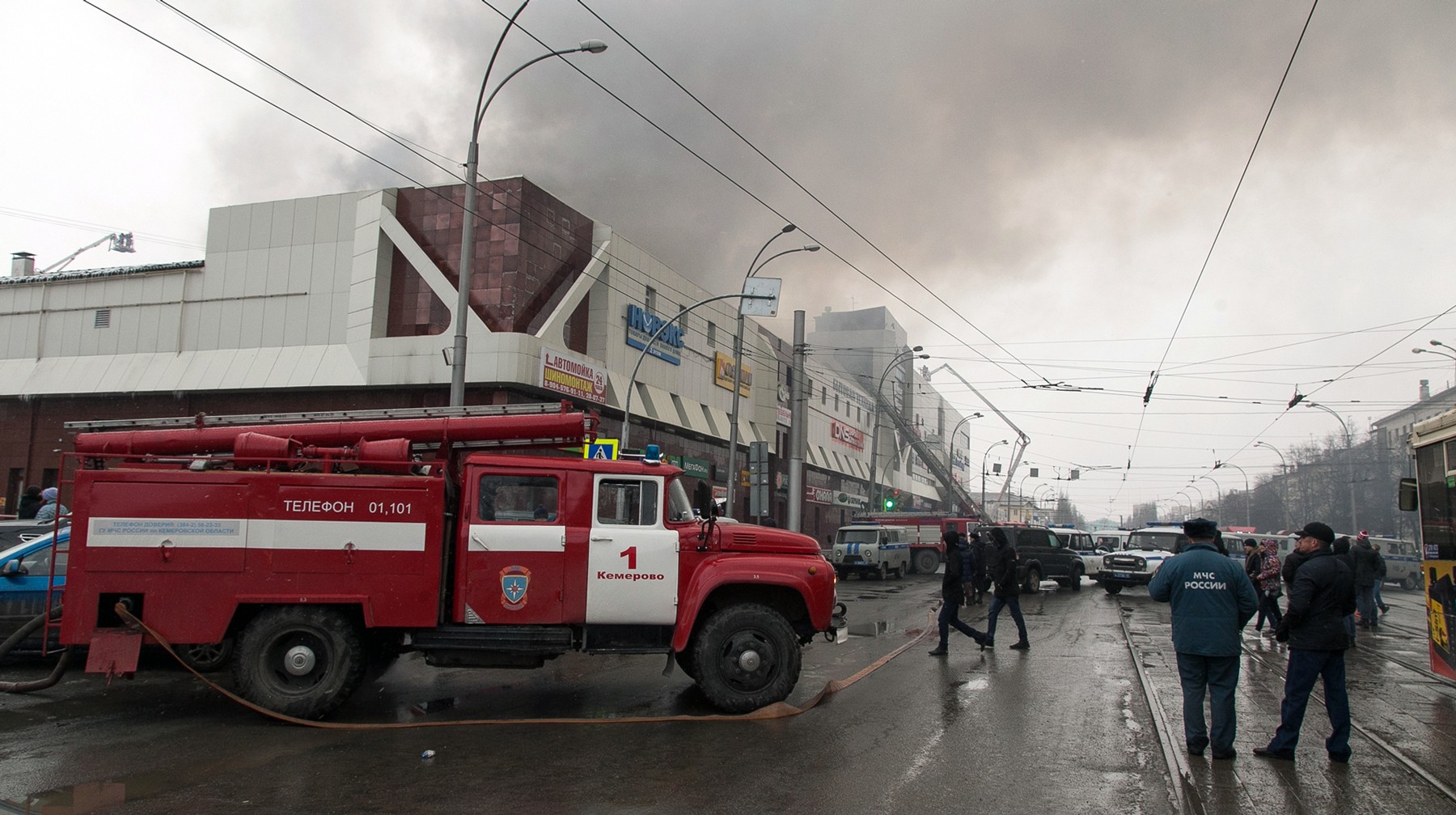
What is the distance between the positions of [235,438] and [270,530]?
39.8 inches

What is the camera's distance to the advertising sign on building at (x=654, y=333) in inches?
1261

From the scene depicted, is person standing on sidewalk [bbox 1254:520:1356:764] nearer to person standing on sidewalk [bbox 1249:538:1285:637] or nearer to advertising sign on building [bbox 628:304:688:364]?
person standing on sidewalk [bbox 1249:538:1285:637]

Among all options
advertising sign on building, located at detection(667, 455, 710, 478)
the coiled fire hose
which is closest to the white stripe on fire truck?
the coiled fire hose

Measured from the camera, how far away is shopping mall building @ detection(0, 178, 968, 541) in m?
26.7

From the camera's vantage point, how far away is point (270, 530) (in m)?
7.99

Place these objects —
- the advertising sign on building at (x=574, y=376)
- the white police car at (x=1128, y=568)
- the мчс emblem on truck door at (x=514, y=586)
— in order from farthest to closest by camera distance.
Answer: the advertising sign on building at (x=574, y=376) < the white police car at (x=1128, y=568) < the мчс emblem on truck door at (x=514, y=586)

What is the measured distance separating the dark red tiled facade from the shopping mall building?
5 cm

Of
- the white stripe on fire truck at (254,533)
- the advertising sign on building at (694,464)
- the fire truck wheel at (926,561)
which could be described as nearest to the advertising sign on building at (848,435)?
the advertising sign on building at (694,464)

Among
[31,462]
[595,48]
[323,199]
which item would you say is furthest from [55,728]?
[31,462]

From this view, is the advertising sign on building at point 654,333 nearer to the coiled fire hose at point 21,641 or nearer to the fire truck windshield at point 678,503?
the fire truck windshield at point 678,503

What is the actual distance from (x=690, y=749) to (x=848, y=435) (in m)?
52.9

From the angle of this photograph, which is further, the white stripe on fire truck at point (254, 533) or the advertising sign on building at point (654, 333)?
the advertising sign on building at point (654, 333)

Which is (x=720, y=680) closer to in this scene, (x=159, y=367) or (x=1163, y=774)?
(x=1163, y=774)

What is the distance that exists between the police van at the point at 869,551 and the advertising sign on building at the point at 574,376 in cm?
959
